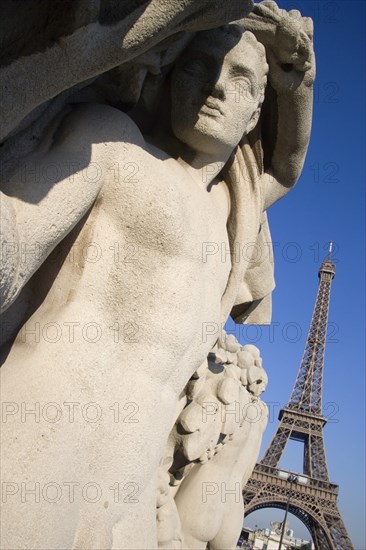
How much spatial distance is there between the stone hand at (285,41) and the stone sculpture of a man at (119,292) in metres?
0.01

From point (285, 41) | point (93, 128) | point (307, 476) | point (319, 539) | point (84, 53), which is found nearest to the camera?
point (84, 53)

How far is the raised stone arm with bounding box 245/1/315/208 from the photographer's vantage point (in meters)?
2.84

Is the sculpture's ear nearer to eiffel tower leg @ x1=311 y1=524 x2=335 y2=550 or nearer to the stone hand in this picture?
the stone hand

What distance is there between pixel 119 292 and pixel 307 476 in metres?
34.9

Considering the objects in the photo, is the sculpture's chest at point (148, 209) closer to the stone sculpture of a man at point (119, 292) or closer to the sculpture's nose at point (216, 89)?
the stone sculpture of a man at point (119, 292)

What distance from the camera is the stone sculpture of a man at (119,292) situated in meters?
1.94

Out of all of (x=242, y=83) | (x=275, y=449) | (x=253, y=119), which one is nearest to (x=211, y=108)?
(x=242, y=83)

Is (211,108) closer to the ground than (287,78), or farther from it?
closer to the ground

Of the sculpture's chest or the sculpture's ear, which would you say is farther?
the sculpture's ear

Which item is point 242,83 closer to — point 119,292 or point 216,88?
point 216,88

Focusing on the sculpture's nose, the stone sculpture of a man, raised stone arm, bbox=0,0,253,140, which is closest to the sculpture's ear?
the stone sculpture of a man

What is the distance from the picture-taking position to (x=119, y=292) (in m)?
2.28

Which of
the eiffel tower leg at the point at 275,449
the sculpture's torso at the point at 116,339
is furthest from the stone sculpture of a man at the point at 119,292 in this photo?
the eiffel tower leg at the point at 275,449

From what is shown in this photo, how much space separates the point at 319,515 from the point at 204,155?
111 feet
